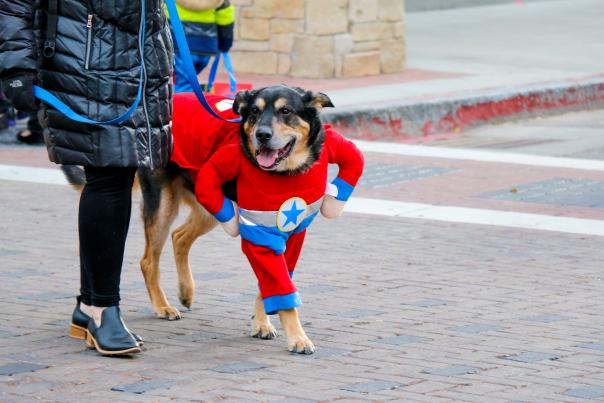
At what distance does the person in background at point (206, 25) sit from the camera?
402 inches

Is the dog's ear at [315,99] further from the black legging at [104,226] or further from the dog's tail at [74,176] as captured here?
the dog's tail at [74,176]

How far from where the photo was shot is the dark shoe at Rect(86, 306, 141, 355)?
5.16 meters

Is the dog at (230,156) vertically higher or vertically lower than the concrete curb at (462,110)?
higher

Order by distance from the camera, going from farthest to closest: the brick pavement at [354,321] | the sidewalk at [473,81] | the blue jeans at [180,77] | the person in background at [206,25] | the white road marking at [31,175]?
the sidewalk at [473,81]
the person in background at [206,25]
the white road marking at [31,175]
the blue jeans at [180,77]
the brick pavement at [354,321]

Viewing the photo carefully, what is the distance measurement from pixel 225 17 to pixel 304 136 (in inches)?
210

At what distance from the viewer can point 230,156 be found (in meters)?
5.34

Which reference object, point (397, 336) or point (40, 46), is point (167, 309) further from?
point (40, 46)

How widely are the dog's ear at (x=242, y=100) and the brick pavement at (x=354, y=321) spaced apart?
1.01 m

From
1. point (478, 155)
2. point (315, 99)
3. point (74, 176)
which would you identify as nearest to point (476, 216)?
point (478, 155)

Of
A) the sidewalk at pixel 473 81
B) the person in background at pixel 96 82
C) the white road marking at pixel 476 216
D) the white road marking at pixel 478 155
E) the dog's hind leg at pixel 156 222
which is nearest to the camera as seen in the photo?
the person in background at pixel 96 82

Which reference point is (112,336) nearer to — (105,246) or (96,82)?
(105,246)

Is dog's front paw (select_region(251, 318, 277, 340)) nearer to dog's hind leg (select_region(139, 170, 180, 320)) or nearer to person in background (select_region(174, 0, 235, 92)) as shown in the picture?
dog's hind leg (select_region(139, 170, 180, 320))

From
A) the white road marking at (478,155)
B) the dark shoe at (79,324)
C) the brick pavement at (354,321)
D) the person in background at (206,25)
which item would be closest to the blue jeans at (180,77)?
the person in background at (206,25)

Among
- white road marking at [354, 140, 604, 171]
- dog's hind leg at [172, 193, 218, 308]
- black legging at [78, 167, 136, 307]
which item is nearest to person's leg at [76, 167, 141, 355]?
black legging at [78, 167, 136, 307]
